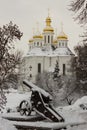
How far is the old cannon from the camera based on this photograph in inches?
720

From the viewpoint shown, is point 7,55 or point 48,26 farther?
point 48,26

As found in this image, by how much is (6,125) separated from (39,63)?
75.5 m

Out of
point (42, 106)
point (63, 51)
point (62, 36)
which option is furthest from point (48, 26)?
point (42, 106)

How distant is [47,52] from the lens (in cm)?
9275

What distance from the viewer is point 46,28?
93.0 metres

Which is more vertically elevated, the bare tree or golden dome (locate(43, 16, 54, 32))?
golden dome (locate(43, 16, 54, 32))

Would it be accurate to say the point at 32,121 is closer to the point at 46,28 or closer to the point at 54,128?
the point at 54,128

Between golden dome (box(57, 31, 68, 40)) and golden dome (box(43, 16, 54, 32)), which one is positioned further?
golden dome (box(43, 16, 54, 32))

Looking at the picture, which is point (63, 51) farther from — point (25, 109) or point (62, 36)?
point (25, 109)

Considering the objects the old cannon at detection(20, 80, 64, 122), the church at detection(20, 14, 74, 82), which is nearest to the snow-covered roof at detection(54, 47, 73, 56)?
the church at detection(20, 14, 74, 82)

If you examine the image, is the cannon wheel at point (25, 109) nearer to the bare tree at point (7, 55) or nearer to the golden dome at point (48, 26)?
the bare tree at point (7, 55)

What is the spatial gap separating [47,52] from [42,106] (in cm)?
7403

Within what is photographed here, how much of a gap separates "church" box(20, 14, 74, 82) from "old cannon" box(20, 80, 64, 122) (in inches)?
2760

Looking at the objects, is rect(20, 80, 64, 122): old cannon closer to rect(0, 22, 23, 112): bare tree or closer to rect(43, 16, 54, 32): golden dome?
rect(0, 22, 23, 112): bare tree
